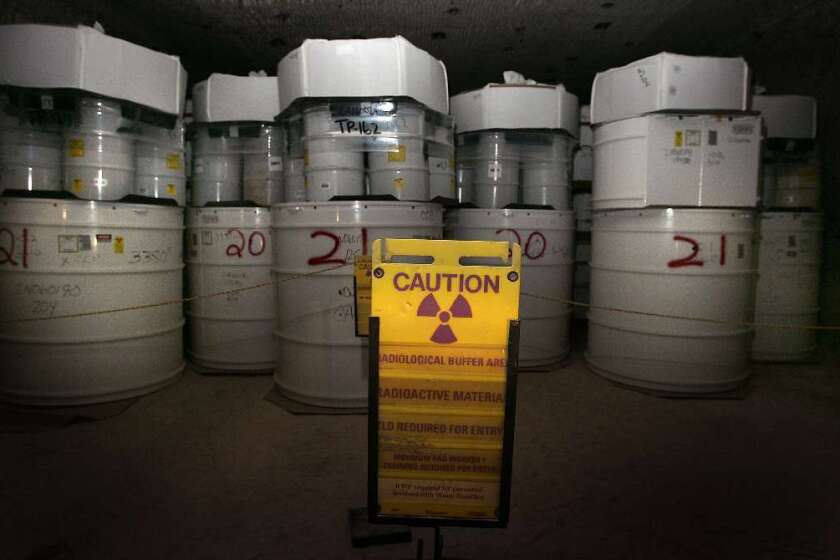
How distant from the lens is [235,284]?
167 inches

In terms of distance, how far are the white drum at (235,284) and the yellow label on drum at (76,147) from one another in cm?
91

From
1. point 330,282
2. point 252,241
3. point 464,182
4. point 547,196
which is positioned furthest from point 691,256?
point 252,241

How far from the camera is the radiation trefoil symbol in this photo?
1628 millimetres

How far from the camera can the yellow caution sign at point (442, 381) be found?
1.62 metres

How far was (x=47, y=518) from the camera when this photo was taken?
7.18ft

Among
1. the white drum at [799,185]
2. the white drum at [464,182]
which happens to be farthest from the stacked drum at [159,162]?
the white drum at [799,185]

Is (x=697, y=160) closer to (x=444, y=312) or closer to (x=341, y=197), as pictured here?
(x=341, y=197)

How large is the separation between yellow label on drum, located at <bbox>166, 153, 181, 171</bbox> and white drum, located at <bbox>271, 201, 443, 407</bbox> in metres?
1.35

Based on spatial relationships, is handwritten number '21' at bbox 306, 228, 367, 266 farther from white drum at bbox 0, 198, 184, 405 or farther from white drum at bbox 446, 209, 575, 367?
white drum at bbox 446, 209, 575, 367

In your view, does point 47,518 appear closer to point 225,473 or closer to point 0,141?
point 225,473

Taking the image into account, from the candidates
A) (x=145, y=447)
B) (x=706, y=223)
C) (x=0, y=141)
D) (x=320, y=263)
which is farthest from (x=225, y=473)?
(x=706, y=223)

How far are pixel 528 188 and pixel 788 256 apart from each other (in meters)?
2.39

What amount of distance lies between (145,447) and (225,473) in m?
0.63

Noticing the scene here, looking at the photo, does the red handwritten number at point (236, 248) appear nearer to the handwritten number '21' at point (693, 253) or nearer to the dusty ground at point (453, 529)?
the dusty ground at point (453, 529)
